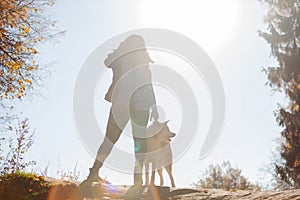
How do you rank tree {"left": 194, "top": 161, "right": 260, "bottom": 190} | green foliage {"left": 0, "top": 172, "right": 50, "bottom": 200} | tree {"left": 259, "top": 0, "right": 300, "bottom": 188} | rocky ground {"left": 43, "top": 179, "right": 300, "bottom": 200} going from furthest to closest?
tree {"left": 194, "top": 161, "right": 260, "bottom": 190}, tree {"left": 259, "top": 0, "right": 300, "bottom": 188}, rocky ground {"left": 43, "top": 179, "right": 300, "bottom": 200}, green foliage {"left": 0, "top": 172, "right": 50, "bottom": 200}

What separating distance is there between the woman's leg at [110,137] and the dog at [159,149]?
54 cm

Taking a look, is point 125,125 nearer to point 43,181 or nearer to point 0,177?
point 43,181

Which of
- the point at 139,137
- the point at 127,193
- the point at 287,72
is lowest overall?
the point at 127,193

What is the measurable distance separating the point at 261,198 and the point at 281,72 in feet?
43.9

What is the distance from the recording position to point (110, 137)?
5.74 m

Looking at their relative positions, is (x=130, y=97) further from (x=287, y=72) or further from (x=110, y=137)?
(x=287, y=72)

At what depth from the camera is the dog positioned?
636cm

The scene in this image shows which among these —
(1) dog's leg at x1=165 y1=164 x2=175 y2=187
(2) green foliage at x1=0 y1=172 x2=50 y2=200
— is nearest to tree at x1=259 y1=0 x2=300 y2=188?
(1) dog's leg at x1=165 y1=164 x2=175 y2=187

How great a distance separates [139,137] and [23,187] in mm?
1884

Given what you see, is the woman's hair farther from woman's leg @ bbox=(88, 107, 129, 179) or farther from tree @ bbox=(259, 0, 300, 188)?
tree @ bbox=(259, 0, 300, 188)

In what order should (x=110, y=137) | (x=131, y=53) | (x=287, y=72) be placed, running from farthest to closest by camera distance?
(x=287, y=72) → (x=131, y=53) → (x=110, y=137)

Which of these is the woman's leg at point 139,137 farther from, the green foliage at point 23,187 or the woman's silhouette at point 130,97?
the green foliage at point 23,187

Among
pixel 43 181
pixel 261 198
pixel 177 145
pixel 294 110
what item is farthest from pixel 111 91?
pixel 294 110

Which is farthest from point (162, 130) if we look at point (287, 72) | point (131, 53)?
point (287, 72)
